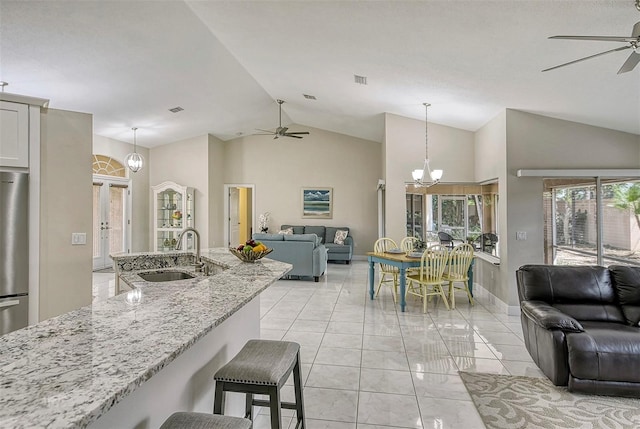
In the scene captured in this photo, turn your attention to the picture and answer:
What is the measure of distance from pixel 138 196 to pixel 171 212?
93 centimetres

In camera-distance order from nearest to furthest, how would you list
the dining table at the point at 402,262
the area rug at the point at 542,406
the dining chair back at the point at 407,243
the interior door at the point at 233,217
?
the area rug at the point at 542,406
the dining table at the point at 402,262
the dining chair back at the point at 407,243
the interior door at the point at 233,217

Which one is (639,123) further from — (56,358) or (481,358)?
(56,358)

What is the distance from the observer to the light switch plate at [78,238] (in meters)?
3.25

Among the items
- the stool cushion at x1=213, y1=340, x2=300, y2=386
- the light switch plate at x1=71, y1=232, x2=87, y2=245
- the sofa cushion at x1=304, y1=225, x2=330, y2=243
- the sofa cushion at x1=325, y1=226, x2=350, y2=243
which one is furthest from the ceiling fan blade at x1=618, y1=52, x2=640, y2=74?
the sofa cushion at x1=304, y1=225, x2=330, y2=243

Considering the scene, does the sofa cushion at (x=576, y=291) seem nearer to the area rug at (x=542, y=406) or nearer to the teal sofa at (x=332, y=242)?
the area rug at (x=542, y=406)

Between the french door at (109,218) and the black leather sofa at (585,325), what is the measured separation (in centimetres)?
818

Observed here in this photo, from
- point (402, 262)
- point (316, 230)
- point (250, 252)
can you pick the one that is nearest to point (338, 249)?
point (316, 230)

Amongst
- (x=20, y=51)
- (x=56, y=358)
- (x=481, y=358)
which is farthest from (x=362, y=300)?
(x=20, y=51)

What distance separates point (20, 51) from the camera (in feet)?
13.1

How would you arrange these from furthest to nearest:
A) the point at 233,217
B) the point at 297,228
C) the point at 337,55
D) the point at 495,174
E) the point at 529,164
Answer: the point at 233,217 < the point at 297,228 < the point at 495,174 < the point at 529,164 < the point at 337,55

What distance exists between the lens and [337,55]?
166 inches

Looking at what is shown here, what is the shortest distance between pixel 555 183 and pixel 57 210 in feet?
19.0

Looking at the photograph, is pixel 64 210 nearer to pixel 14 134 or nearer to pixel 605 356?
pixel 14 134

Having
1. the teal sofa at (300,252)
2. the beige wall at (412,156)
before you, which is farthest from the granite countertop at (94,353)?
the beige wall at (412,156)
